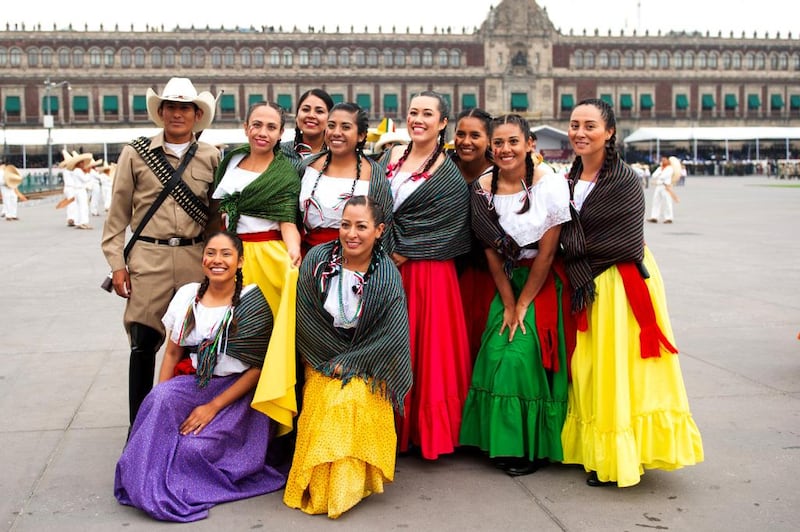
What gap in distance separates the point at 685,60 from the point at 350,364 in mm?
65613

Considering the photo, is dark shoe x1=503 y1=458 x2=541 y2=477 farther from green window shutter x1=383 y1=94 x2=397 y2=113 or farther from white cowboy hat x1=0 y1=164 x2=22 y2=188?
green window shutter x1=383 y1=94 x2=397 y2=113

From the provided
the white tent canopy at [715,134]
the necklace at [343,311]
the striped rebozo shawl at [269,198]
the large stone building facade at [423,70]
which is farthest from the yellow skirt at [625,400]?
the large stone building facade at [423,70]

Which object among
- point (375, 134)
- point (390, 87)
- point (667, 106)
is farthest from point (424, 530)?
point (667, 106)

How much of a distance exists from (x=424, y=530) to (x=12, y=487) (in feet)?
5.41

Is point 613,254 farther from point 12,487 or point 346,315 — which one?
point 12,487

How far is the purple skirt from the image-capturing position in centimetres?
314

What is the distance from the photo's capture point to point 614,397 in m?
3.31

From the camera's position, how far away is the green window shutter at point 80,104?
57219 millimetres

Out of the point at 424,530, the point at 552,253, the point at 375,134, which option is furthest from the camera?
the point at 375,134

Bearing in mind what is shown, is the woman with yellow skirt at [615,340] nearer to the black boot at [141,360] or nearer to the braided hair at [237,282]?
the braided hair at [237,282]

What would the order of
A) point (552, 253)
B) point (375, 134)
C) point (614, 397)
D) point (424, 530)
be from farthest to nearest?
point (375, 134)
point (552, 253)
point (614, 397)
point (424, 530)

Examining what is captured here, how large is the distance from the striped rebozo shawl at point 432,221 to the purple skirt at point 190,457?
925 millimetres

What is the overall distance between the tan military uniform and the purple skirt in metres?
0.50

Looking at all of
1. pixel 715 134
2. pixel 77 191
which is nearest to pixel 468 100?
pixel 715 134
